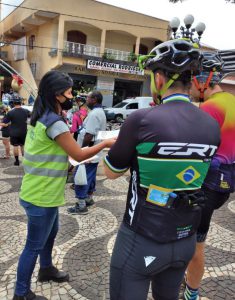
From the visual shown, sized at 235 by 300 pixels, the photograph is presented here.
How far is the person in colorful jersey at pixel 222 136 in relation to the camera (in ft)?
7.39

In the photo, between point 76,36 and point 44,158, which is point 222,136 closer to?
point 44,158

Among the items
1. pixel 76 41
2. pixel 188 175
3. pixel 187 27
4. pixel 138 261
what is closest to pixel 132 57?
pixel 76 41

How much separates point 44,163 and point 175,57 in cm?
135

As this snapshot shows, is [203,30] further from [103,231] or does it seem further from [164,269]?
[164,269]

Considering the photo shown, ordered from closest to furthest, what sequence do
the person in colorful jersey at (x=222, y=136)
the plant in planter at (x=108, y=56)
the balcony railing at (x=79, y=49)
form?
the person in colorful jersey at (x=222, y=136), the balcony railing at (x=79, y=49), the plant in planter at (x=108, y=56)

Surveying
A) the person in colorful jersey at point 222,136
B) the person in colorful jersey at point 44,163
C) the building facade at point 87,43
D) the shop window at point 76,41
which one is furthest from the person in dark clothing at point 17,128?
the shop window at point 76,41

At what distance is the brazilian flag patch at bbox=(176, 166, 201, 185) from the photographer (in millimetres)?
1501

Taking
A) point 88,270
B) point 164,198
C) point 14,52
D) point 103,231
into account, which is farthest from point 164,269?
point 14,52

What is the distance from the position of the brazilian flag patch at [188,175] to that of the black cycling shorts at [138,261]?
0.33 m

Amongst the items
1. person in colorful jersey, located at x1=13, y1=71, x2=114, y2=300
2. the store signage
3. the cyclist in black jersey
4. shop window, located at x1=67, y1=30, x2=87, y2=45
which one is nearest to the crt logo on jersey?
the cyclist in black jersey

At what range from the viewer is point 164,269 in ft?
5.21

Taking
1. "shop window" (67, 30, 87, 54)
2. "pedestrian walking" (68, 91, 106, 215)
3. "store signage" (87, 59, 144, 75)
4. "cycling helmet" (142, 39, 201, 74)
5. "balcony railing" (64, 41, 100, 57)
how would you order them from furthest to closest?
"store signage" (87, 59, 144, 75) < "shop window" (67, 30, 87, 54) < "balcony railing" (64, 41, 100, 57) < "pedestrian walking" (68, 91, 106, 215) < "cycling helmet" (142, 39, 201, 74)

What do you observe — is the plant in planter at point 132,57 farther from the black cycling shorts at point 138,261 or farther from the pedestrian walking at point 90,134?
the black cycling shorts at point 138,261

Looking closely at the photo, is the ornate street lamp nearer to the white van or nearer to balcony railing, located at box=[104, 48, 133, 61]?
the white van
